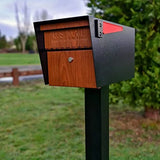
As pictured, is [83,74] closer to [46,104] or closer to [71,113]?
[71,113]

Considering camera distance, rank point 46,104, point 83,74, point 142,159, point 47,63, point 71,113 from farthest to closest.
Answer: point 46,104 < point 71,113 < point 142,159 < point 47,63 < point 83,74

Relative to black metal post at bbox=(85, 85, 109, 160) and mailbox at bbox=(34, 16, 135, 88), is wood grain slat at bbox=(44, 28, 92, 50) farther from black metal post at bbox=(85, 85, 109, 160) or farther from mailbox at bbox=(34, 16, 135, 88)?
black metal post at bbox=(85, 85, 109, 160)

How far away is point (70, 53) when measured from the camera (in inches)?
48.1

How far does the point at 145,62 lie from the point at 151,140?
1.06m

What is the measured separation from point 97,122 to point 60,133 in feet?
5.90

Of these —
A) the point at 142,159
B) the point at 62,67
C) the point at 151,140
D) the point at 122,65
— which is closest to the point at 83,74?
the point at 62,67

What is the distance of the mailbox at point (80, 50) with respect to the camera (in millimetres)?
1133

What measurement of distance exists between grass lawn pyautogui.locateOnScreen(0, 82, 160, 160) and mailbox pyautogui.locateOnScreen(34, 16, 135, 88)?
136cm

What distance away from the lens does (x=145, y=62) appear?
9.16ft

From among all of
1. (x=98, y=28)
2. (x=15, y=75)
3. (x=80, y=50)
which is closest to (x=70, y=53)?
(x=80, y=50)

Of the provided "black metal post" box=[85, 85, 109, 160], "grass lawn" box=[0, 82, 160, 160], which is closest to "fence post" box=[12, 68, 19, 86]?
"grass lawn" box=[0, 82, 160, 160]

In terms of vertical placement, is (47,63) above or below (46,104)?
above

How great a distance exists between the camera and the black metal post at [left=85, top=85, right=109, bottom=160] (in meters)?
1.33

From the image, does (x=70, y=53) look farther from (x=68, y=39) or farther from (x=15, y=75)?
(x=15, y=75)
